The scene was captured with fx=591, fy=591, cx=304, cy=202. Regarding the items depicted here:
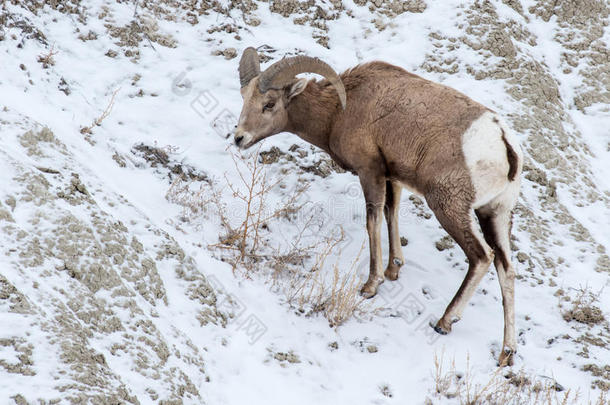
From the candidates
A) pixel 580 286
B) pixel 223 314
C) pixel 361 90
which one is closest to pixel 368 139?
pixel 361 90

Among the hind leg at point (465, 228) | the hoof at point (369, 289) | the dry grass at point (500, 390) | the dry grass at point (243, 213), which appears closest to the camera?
the dry grass at point (500, 390)

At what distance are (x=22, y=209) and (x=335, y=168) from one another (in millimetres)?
4035

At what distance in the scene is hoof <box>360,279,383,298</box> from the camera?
6.12m

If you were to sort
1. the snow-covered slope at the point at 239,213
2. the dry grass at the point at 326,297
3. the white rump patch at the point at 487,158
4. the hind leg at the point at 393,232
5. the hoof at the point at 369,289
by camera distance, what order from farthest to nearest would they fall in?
1. the hind leg at the point at 393,232
2. the hoof at the point at 369,289
3. the dry grass at the point at 326,297
4. the white rump patch at the point at 487,158
5. the snow-covered slope at the point at 239,213

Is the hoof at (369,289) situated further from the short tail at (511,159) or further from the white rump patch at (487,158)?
the short tail at (511,159)

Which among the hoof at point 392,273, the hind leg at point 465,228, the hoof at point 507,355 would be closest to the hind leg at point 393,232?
the hoof at point 392,273

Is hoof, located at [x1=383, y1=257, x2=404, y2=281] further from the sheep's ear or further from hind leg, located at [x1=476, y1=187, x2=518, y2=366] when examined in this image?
the sheep's ear

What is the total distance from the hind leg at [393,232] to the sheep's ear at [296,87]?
137cm

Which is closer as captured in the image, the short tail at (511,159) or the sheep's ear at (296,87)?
the short tail at (511,159)

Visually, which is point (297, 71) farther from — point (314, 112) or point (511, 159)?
point (511, 159)

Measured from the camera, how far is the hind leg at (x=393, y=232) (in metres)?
6.38

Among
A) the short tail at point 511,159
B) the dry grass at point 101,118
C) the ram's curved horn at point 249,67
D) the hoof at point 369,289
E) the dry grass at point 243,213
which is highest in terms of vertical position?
the ram's curved horn at point 249,67

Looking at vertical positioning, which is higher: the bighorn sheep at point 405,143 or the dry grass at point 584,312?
the bighorn sheep at point 405,143

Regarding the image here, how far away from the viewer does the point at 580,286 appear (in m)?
6.18
